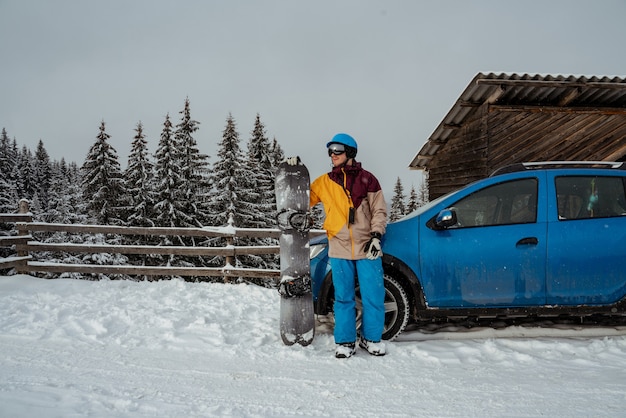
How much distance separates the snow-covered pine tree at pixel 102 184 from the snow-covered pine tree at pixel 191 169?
15.7 feet

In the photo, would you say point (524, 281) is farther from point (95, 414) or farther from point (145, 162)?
point (145, 162)

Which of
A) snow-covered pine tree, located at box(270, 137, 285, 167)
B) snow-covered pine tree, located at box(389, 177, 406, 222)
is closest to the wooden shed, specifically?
→ snow-covered pine tree, located at box(270, 137, 285, 167)

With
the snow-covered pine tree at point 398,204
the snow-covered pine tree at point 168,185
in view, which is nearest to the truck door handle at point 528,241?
the snow-covered pine tree at point 168,185

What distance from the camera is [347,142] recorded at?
360 centimetres

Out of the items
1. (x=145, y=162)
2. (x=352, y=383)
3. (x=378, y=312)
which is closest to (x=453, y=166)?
(x=378, y=312)

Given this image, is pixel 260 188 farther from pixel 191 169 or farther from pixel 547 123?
pixel 547 123

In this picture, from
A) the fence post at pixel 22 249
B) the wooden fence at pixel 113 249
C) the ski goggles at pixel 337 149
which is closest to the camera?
the ski goggles at pixel 337 149

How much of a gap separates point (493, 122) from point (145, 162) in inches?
943

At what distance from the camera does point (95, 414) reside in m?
2.21

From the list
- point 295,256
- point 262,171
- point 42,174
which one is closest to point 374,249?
point 295,256

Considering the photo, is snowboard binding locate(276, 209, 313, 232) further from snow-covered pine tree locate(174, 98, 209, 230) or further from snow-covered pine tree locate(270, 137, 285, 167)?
snow-covered pine tree locate(270, 137, 285, 167)

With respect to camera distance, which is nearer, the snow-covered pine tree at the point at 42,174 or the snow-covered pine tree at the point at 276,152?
the snow-covered pine tree at the point at 276,152

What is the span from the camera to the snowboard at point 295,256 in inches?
144

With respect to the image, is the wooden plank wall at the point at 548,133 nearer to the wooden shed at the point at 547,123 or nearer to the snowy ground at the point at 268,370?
the wooden shed at the point at 547,123
